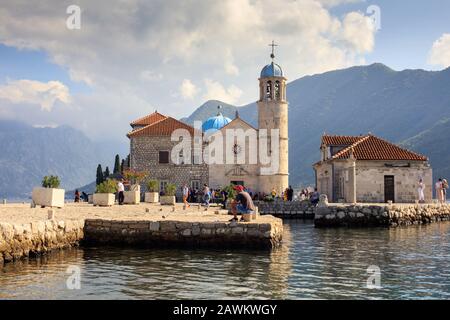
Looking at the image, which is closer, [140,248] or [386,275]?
[386,275]

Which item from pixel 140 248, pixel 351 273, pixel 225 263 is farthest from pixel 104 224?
pixel 351 273

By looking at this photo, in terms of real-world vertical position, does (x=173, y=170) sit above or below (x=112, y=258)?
above


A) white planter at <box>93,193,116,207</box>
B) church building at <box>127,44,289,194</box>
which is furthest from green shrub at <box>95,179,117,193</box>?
church building at <box>127,44,289,194</box>

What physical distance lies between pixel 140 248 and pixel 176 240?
1109 millimetres

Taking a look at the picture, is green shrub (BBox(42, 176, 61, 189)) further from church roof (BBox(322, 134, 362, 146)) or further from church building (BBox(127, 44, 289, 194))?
church building (BBox(127, 44, 289, 194))

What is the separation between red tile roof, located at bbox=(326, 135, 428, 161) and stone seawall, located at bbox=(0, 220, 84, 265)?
22853 millimetres

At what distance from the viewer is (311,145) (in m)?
195

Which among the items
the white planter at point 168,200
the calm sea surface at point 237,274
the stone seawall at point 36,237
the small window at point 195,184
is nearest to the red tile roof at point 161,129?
the small window at point 195,184

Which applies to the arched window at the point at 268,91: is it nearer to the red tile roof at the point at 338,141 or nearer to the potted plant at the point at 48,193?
the red tile roof at the point at 338,141

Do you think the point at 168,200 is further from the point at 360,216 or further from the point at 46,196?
the point at 360,216

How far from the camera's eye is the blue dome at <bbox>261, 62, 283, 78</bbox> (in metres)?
47.0

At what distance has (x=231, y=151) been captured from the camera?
156 ft

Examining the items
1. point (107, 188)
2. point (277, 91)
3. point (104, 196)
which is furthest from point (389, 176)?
point (104, 196)
